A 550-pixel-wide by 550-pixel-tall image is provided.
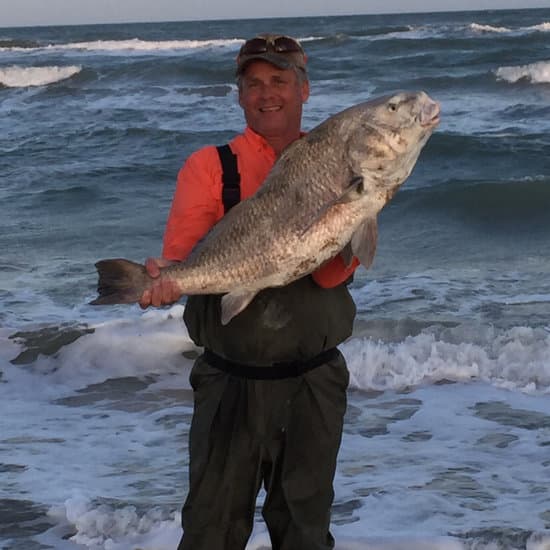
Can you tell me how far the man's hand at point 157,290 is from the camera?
9.64 ft

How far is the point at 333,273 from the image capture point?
3111mm

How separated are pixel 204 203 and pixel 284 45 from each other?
1.64ft

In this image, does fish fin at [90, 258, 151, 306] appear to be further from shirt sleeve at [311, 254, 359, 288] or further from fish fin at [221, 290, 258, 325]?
shirt sleeve at [311, 254, 359, 288]

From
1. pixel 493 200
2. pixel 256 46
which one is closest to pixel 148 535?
pixel 256 46

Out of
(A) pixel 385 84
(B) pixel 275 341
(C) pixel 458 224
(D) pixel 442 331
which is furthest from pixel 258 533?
(A) pixel 385 84

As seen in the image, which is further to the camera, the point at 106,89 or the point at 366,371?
the point at 106,89

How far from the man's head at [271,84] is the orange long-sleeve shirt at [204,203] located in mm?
110

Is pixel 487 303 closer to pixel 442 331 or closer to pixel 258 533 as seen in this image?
pixel 442 331

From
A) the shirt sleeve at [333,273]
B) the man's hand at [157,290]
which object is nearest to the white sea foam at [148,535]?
the shirt sleeve at [333,273]

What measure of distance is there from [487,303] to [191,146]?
9.44 m

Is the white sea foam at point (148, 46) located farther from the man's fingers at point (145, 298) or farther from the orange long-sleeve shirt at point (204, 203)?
the man's fingers at point (145, 298)

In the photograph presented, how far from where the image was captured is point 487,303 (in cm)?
834

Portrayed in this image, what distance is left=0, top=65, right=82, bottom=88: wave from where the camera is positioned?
28734mm

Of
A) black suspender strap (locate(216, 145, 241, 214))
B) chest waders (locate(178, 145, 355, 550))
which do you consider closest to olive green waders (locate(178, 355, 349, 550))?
chest waders (locate(178, 145, 355, 550))
